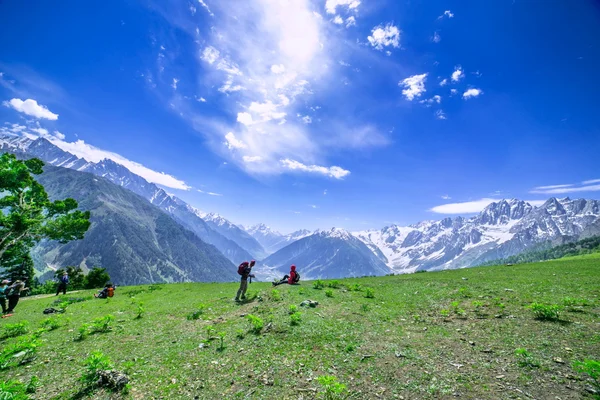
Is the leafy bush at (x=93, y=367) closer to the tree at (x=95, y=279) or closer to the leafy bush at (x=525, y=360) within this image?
the leafy bush at (x=525, y=360)

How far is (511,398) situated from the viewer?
30.9 feet

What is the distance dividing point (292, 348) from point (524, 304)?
1680cm

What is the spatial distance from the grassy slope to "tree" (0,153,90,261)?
24201 millimetres

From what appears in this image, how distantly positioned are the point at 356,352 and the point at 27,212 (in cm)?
4895

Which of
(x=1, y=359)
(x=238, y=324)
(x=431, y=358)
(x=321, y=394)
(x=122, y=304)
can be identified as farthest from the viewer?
(x=122, y=304)

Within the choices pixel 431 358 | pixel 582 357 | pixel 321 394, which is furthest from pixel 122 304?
pixel 582 357

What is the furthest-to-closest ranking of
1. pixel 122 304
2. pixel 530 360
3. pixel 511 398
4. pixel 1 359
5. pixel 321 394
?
pixel 122 304 < pixel 1 359 < pixel 530 360 < pixel 321 394 < pixel 511 398

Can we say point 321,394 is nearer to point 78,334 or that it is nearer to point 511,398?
point 511,398

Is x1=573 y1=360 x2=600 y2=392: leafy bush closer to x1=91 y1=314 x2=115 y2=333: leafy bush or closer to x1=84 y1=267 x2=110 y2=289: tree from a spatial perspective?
x1=91 y1=314 x2=115 y2=333: leafy bush

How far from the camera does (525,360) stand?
37.9ft

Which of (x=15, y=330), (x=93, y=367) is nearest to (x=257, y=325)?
(x=93, y=367)

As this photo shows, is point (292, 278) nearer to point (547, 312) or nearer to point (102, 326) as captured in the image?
point (102, 326)

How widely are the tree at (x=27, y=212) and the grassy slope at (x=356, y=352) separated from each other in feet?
79.4

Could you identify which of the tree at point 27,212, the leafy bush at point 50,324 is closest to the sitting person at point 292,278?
the leafy bush at point 50,324
